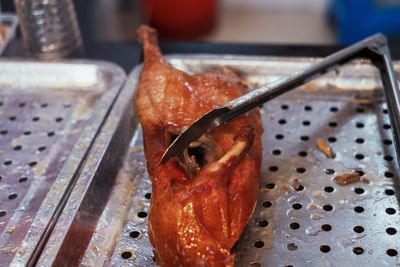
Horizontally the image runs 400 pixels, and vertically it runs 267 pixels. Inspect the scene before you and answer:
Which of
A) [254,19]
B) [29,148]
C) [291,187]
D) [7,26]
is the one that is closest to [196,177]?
[291,187]

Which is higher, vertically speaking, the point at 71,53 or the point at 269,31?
the point at 71,53

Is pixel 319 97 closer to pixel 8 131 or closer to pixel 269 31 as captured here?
pixel 8 131

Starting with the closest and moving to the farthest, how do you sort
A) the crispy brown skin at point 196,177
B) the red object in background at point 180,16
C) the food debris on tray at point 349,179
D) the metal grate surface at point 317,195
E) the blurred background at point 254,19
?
the crispy brown skin at point 196,177 < the metal grate surface at point 317,195 < the food debris on tray at point 349,179 < the blurred background at point 254,19 < the red object in background at point 180,16

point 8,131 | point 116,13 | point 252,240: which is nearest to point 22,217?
point 8,131

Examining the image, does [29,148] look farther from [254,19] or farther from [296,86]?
[254,19]

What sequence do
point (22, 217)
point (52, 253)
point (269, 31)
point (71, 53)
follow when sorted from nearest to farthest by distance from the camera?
point (52, 253) → point (22, 217) → point (71, 53) → point (269, 31)

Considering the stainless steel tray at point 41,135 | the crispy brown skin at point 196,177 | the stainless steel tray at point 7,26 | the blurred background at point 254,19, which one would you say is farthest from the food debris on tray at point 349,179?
the blurred background at point 254,19

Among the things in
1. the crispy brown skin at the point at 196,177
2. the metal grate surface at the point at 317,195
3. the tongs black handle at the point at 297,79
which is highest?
the tongs black handle at the point at 297,79

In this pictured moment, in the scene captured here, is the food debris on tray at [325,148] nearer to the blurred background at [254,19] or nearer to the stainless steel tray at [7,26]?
the stainless steel tray at [7,26]
